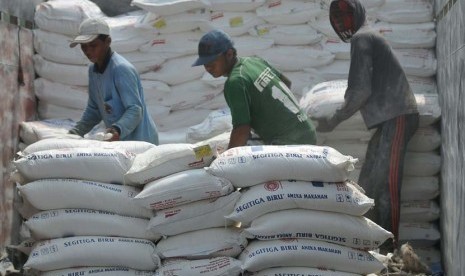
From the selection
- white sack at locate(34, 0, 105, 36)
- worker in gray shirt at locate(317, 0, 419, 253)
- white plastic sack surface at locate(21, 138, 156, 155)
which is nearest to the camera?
white plastic sack surface at locate(21, 138, 156, 155)

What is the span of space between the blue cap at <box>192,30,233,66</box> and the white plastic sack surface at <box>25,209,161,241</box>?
103 centimetres

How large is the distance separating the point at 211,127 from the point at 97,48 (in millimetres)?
1447

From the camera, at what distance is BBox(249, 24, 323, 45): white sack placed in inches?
252

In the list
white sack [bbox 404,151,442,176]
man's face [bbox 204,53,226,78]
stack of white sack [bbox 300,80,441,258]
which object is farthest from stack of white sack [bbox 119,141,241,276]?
white sack [bbox 404,151,442,176]

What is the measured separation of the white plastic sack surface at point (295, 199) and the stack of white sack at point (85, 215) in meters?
0.44

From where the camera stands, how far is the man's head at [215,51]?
4453 mm

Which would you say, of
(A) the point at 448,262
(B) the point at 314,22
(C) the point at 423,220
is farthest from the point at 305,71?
(A) the point at 448,262

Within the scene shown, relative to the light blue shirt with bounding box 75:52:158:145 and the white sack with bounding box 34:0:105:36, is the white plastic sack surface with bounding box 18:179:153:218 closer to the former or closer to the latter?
the light blue shirt with bounding box 75:52:158:145

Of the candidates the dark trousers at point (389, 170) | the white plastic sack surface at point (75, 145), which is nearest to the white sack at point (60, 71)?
the dark trousers at point (389, 170)

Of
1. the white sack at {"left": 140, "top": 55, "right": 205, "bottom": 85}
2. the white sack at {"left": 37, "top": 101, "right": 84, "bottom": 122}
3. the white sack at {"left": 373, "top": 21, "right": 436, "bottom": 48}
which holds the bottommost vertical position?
the white sack at {"left": 37, "top": 101, "right": 84, "bottom": 122}

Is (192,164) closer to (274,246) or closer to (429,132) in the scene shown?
(274,246)

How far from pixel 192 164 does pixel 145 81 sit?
2.85m

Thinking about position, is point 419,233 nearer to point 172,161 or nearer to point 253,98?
point 253,98

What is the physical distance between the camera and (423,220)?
5984mm
